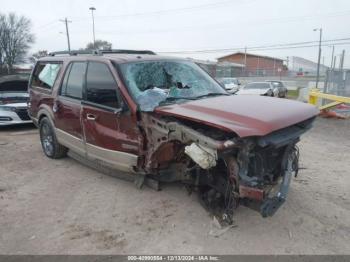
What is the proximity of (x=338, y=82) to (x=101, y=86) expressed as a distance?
13.1 m

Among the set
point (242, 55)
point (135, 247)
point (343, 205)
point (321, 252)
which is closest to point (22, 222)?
point (135, 247)

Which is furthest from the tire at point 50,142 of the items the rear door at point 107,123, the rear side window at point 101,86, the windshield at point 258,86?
the windshield at point 258,86

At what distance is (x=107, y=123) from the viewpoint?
15.1 feet

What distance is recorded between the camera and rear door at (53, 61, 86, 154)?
520 cm

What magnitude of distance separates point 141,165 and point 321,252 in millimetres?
2246

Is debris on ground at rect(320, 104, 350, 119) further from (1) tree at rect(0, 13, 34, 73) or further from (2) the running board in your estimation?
(1) tree at rect(0, 13, 34, 73)

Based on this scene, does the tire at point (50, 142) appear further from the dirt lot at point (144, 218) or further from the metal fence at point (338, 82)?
the metal fence at point (338, 82)

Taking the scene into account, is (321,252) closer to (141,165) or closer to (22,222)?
(141,165)

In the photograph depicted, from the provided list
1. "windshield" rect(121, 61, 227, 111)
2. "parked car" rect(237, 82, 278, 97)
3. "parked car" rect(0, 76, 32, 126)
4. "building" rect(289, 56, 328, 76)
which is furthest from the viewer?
"building" rect(289, 56, 328, 76)

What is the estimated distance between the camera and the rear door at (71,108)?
5203 millimetres

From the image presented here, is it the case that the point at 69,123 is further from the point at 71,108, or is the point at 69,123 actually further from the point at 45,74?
the point at 45,74

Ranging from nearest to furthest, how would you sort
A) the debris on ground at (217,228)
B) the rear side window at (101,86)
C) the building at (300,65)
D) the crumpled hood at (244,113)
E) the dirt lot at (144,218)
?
the crumpled hood at (244,113), the dirt lot at (144,218), the debris on ground at (217,228), the rear side window at (101,86), the building at (300,65)

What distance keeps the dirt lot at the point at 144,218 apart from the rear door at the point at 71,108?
1.94ft

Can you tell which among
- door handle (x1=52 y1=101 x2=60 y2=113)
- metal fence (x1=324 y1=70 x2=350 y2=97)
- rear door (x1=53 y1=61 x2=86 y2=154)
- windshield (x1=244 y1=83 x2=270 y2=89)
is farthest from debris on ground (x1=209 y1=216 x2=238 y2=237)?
windshield (x1=244 y1=83 x2=270 y2=89)
